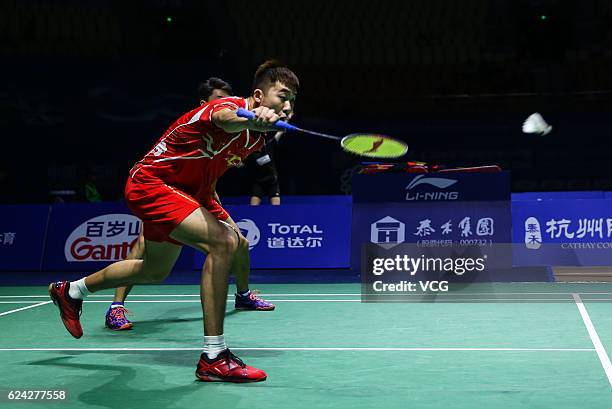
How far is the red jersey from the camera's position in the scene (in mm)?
4285

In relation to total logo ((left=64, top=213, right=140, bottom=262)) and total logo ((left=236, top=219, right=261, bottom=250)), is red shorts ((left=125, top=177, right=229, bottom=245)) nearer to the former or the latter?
total logo ((left=236, top=219, right=261, bottom=250))

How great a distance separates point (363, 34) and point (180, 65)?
376cm

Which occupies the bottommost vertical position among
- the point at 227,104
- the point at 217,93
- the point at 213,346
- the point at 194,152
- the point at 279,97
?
the point at 213,346

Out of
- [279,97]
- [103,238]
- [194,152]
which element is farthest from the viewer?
[103,238]

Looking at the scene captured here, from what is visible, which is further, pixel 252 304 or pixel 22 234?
pixel 22 234

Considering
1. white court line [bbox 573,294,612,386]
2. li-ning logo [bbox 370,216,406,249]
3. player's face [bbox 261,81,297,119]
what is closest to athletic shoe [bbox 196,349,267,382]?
player's face [bbox 261,81,297,119]

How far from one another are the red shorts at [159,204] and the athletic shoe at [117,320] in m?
1.45

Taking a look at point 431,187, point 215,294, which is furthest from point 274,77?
point 431,187

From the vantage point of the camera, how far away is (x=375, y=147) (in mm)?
4895

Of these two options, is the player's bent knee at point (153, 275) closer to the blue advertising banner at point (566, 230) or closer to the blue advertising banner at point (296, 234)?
the blue advertising banner at point (296, 234)

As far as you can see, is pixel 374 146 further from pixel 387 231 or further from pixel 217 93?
pixel 387 231

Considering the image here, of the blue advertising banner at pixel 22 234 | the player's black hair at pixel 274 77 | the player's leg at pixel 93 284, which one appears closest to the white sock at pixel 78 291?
the player's leg at pixel 93 284

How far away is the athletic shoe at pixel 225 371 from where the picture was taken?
3988 millimetres

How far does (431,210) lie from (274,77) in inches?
194
